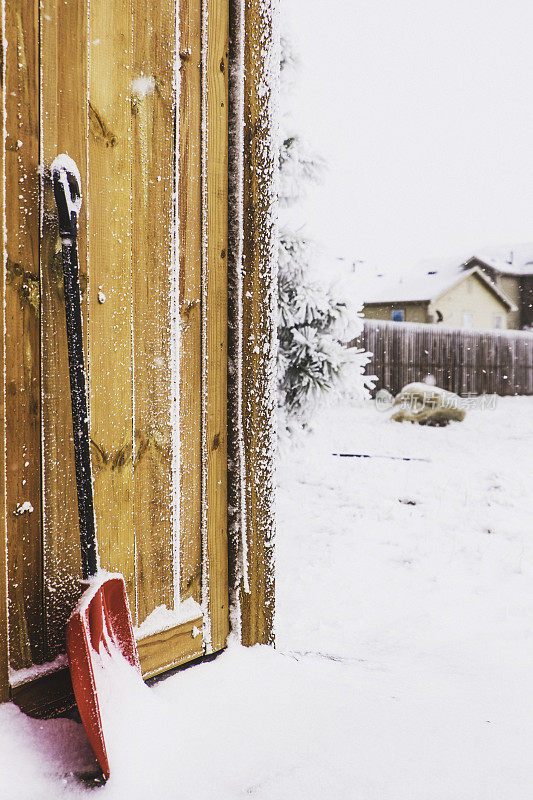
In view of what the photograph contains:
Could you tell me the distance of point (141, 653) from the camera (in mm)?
1388

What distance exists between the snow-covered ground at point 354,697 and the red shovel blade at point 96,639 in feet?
0.35

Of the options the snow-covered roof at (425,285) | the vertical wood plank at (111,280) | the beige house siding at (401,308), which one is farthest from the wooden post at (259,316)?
the beige house siding at (401,308)

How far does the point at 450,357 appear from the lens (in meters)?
14.9

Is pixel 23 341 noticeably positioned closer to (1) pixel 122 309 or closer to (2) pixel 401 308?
(1) pixel 122 309

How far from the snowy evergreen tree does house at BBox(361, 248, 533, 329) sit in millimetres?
18265

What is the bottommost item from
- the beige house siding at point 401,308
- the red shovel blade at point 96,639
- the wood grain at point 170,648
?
the wood grain at point 170,648

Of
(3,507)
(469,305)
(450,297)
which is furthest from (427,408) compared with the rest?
(469,305)

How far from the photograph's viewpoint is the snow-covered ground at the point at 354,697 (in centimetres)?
112

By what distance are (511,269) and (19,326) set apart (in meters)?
31.0

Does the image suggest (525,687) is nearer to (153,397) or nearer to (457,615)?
(457,615)

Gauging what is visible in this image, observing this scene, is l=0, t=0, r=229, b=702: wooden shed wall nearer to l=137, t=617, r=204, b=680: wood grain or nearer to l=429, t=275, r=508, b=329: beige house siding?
l=137, t=617, r=204, b=680: wood grain

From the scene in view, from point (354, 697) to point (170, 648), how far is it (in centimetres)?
Result: 53

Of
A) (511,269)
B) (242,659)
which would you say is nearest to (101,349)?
(242,659)

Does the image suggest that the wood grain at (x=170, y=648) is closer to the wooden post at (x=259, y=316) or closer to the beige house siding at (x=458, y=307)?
the wooden post at (x=259, y=316)
